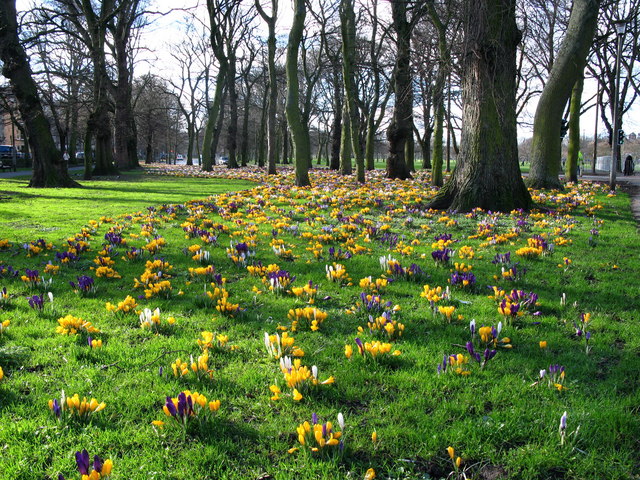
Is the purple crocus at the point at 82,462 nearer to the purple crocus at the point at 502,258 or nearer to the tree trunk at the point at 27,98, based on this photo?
the purple crocus at the point at 502,258

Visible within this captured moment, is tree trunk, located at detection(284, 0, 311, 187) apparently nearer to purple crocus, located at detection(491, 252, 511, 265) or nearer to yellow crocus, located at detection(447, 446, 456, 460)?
purple crocus, located at detection(491, 252, 511, 265)

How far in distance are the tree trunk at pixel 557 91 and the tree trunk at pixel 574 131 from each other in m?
5.35

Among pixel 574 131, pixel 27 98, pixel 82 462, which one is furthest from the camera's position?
pixel 574 131

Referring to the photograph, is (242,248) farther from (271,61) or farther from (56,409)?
(271,61)

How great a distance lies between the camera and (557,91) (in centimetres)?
1546

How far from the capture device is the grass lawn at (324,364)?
2592 mm

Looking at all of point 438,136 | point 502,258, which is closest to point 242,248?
point 502,258

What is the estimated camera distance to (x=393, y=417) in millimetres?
2938

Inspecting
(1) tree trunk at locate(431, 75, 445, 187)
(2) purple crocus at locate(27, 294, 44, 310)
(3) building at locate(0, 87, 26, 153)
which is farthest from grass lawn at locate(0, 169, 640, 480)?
(3) building at locate(0, 87, 26, 153)

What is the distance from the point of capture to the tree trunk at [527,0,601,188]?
1485 centimetres

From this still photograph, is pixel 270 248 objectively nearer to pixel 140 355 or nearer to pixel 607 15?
pixel 140 355

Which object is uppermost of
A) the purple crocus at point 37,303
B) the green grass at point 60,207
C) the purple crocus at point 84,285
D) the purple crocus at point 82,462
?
the green grass at point 60,207

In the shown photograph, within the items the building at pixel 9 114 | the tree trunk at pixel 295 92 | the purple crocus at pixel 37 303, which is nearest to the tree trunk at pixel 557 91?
the tree trunk at pixel 295 92

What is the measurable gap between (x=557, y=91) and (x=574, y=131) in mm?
8363
